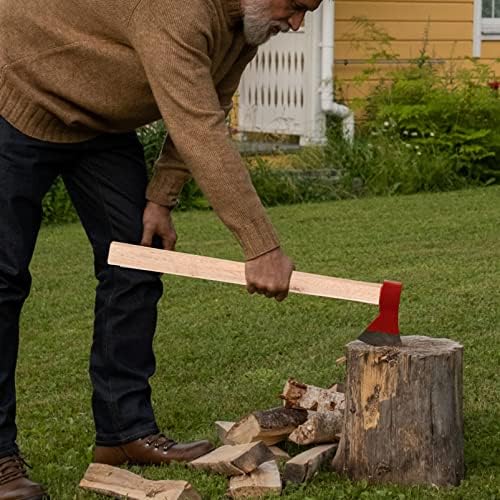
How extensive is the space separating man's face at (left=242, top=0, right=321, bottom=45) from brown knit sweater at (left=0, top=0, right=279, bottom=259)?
48 millimetres

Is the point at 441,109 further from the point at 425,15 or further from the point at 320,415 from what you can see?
the point at 320,415

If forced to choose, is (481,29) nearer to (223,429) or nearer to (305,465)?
(223,429)

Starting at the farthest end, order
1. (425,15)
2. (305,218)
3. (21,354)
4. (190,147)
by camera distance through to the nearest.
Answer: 1. (425,15)
2. (305,218)
3. (21,354)
4. (190,147)

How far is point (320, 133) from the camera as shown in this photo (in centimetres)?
1411

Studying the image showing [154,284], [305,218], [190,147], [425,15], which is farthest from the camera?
[425,15]

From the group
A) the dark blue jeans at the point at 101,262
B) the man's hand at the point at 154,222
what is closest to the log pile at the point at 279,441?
the dark blue jeans at the point at 101,262

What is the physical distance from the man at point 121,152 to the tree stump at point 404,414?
491 millimetres

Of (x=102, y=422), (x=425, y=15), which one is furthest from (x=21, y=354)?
(x=425, y=15)

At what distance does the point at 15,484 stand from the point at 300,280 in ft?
3.84

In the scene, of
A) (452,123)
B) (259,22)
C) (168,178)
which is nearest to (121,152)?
(168,178)

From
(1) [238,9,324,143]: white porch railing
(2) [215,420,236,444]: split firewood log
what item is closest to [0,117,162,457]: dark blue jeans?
(2) [215,420,236,444]: split firewood log

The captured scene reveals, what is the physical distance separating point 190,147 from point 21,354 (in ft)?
10.2

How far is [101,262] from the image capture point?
5.22 m

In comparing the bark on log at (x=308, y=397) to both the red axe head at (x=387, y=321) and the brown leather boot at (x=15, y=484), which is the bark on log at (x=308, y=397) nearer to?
the red axe head at (x=387, y=321)
